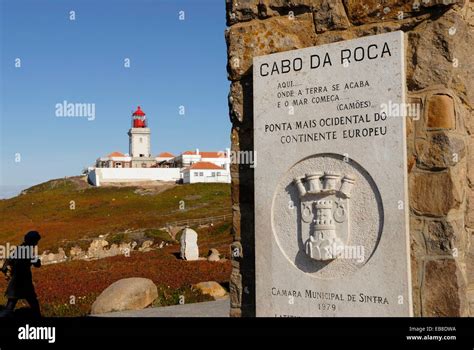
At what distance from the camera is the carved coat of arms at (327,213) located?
395 centimetres

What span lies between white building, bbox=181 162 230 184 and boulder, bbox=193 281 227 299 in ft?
175

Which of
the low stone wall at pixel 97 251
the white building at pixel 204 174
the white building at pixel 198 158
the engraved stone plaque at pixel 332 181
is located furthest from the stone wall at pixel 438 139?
the white building at pixel 198 158

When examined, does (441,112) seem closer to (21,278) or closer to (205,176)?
(21,278)

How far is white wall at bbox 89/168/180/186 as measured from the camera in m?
68.7

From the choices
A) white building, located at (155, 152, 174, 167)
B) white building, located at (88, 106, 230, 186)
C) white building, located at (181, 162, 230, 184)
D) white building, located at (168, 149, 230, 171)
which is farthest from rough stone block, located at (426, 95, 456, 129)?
white building, located at (155, 152, 174, 167)

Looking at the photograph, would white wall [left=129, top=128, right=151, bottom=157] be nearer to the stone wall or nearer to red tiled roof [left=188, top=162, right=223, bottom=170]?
red tiled roof [left=188, top=162, right=223, bottom=170]

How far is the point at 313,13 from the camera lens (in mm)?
4363

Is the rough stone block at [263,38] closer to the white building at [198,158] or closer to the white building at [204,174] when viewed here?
the white building at [204,174]

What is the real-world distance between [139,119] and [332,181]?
275 feet

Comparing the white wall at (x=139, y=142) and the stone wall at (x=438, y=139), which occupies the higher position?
the white wall at (x=139, y=142)

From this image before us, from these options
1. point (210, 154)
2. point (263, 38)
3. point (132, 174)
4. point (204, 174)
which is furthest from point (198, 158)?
point (263, 38)

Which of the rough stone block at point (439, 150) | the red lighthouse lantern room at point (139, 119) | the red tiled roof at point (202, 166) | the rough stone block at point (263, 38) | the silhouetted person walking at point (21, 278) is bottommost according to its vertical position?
the silhouetted person walking at point (21, 278)

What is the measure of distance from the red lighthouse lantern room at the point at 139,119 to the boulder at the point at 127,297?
76.6m
